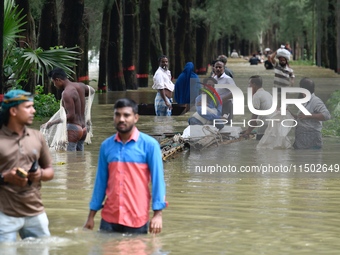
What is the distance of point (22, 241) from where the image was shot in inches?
331

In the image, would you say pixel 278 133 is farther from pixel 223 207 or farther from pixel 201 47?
pixel 201 47

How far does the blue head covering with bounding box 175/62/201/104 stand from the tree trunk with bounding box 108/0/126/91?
13351mm

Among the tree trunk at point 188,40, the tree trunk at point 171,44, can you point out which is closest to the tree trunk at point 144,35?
the tree trunk at point 171,44

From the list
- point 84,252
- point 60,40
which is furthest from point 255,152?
point 60,40

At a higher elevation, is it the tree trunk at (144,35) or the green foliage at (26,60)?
the tree trunk at (144,35)

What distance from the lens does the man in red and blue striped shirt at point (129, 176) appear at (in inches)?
324

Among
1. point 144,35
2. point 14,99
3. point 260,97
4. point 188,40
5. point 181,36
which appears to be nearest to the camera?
point 14,99

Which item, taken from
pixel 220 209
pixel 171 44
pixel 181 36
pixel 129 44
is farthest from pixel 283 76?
pixel 171 44

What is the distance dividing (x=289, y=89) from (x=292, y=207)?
646 centimetres

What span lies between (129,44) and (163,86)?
59.2 feet

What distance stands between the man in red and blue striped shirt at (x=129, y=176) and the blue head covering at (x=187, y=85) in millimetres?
16223

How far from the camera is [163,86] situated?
24625mm

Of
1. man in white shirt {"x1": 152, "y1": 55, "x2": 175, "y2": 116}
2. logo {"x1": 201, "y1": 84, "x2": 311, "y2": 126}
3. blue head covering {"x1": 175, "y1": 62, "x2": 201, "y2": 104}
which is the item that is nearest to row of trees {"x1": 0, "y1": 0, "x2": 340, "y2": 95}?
man in white shirt {"x1": 152, "y1": 55, "x2": 175, "y2": 116}

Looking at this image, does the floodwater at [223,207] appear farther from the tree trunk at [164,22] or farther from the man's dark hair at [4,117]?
the tree trunk at [164,22]
